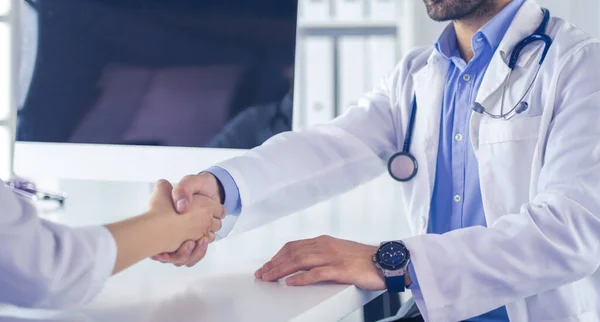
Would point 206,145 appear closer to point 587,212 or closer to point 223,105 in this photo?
point 223,105

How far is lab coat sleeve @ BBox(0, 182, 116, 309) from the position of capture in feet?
2.36

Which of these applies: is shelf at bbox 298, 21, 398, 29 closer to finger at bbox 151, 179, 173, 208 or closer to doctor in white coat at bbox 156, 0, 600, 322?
doctor in white coat at bbox 156, 0, 600, 322

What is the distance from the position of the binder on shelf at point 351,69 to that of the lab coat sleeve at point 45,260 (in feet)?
4.00

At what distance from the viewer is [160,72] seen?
5.20 feet

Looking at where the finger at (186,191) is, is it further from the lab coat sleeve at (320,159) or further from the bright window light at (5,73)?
the bright window light at (5,73)

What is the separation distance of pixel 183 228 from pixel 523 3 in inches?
30.5

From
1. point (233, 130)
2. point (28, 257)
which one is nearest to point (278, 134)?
point (233, 130)

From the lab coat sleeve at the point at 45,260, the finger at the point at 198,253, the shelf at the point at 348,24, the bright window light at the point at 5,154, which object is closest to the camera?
the lab coat sleeve at the point at 45,260

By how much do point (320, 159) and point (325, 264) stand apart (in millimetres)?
444

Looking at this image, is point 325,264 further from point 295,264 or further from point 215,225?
point 215,225

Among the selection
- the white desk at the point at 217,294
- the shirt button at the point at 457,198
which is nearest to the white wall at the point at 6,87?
the white desk at the point at 217,294

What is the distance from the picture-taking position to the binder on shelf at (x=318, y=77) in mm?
1943

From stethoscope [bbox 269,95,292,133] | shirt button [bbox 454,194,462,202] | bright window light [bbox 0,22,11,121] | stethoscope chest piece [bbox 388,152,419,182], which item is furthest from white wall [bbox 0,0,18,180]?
shirt button [bbox 454,194,462,202]

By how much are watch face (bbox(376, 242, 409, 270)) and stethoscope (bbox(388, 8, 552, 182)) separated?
13.7 inches
